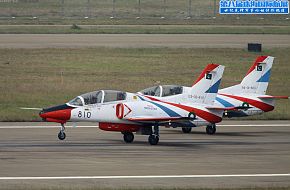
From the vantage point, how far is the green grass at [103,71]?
52.5 m

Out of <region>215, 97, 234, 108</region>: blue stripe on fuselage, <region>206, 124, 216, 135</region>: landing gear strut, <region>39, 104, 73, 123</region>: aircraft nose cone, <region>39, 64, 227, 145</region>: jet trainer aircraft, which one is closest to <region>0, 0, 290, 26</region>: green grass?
<region>215, 97, 234, 108</region>: blue stripe on fuselage

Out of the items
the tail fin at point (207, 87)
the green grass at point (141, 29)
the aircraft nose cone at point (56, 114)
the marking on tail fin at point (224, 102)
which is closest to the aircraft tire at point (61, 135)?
the aircraft nose cone at point (56, 114)

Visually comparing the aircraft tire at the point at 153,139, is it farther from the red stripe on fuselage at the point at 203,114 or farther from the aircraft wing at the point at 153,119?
the red stripe on fuselage at the point at 203,114

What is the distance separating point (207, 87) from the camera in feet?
130

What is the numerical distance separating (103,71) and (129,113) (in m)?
27.1

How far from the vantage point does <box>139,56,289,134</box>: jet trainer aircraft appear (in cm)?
4144

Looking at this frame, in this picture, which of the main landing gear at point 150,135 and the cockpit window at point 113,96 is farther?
the cockpit window at point 113,96

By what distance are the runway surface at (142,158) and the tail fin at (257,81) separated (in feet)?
5.32

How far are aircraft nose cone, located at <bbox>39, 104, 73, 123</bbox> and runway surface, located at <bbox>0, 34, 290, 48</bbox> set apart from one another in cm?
3934

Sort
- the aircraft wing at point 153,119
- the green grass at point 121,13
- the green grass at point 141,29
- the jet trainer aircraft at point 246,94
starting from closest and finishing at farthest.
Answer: the aircraft wing at point 153,119, the jet trainer aircraft at point 246,94, the green grass at point 141,29, the green grass at point 121,13

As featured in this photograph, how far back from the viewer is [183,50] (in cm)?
7594

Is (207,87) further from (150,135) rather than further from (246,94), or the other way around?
(246,94)

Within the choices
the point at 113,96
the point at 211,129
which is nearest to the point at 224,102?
the point at 211,129

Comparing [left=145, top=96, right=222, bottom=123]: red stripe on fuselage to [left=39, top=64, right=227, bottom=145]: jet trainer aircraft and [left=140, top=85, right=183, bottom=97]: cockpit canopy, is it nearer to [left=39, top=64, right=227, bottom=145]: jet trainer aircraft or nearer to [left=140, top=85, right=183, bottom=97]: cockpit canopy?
[left=39, top=64, right=227, bottom=145]: jet trainer aircraft
